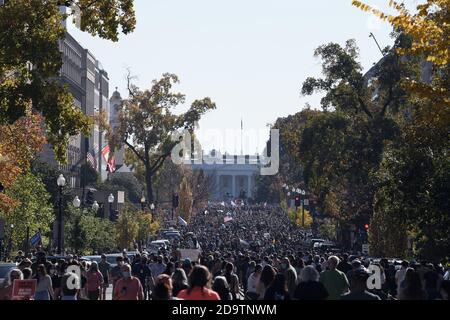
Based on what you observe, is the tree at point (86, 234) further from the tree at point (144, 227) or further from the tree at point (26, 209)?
the tree at point (144, 227)

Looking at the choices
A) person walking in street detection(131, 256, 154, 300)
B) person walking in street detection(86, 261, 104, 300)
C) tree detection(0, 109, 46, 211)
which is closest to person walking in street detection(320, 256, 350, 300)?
person walking in street detection(86, 261, 104, 300)

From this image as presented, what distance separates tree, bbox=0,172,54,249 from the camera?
5969 centimetres

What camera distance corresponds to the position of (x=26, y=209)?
60125 mm

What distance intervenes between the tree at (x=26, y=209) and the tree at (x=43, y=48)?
26.1 meters

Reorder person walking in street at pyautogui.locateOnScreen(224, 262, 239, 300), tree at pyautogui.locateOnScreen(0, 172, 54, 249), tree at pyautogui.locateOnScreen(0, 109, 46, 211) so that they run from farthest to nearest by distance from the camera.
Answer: tree at pyautogui.locateOnScreen(0, 172, 54, 249) < tree at pyautogui.locateOnScreen(0, 109, 46, 211) < person walking in street at pyautogui.locateOnScreen(224, 262, 239, 300)

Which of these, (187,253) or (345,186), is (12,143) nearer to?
(187,253)

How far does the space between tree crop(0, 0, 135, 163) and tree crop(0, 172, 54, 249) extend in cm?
2611

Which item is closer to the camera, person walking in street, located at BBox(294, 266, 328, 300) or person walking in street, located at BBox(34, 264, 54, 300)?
person walking in street, located at BBox(294, 266, 328, 300)

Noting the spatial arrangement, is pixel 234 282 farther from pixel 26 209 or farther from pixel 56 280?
pixel 26 209

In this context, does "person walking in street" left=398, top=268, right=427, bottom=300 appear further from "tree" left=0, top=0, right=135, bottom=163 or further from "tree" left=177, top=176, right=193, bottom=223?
"tree" left=177, top=176, right=193, bottom=223

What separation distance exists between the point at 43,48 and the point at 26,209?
98.8 ft

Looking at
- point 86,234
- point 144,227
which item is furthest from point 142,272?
point 144,227

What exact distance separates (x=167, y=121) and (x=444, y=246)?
59.3m
